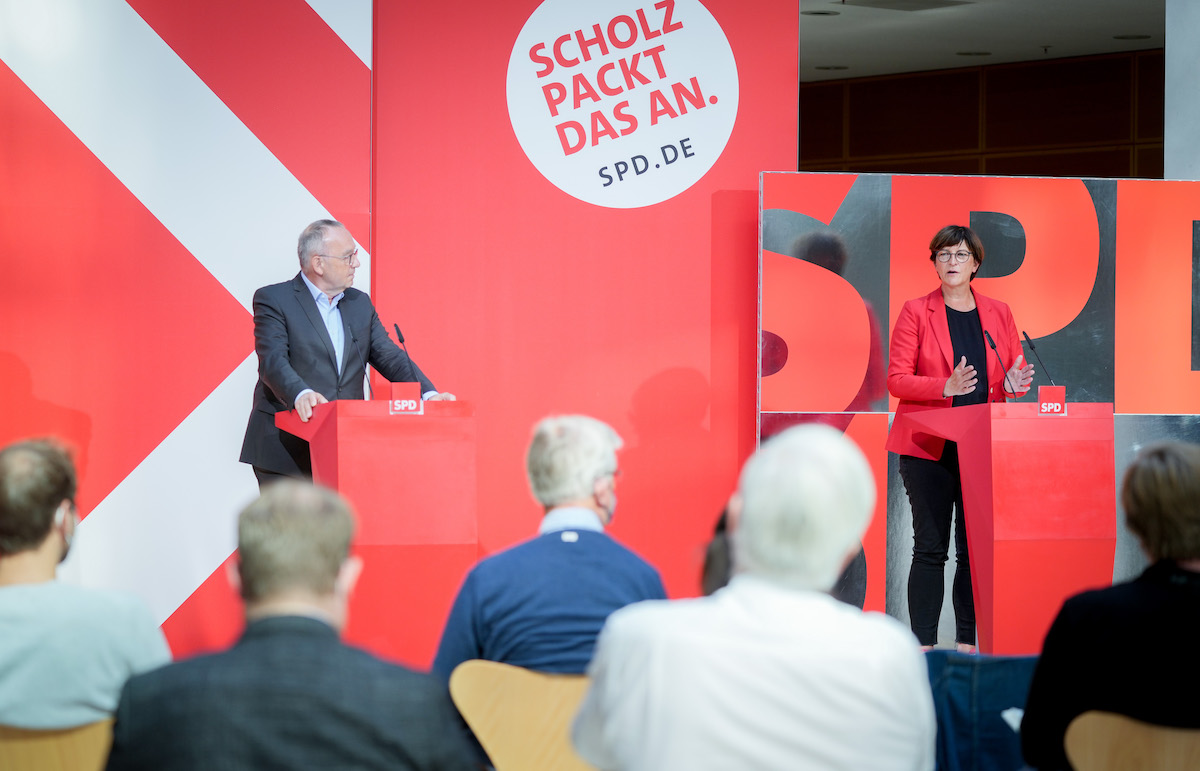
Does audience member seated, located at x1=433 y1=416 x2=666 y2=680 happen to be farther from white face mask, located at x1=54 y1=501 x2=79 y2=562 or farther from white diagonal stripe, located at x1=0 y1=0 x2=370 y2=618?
white diagonal stripe, located at x1=0 y1=0 x2=370 y2=618

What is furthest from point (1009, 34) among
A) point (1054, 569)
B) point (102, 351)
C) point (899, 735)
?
point (899, 735)

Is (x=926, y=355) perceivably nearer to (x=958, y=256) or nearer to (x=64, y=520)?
(x=958, y=256)

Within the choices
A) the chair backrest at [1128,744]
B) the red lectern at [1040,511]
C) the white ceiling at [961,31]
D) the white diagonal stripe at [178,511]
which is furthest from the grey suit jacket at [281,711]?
the white ceiling at [961,31]

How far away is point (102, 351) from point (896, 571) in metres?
3.58

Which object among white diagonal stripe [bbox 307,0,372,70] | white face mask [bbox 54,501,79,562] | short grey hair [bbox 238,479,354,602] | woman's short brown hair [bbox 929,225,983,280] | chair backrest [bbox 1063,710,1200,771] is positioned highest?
white diagonal stripe [bbox 307,0,372,70]

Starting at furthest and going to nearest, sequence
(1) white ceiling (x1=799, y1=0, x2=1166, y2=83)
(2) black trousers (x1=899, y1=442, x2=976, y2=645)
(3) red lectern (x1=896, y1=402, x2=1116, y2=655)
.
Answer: (1) white ceiling (x1=799, y1=0, x2=1166, y2=83) < (2) black trousers (x1=899, y1=442, x2=976, y2=645) < (3) red lectern (x1=896, y1=402, x2=1116, y2=655)

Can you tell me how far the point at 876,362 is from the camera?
5.18 meters

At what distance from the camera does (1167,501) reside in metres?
1.90

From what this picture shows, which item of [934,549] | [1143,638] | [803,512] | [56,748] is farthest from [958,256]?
[56,748]

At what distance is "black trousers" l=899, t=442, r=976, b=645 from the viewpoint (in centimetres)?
427

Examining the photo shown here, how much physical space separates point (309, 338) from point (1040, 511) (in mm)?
2598

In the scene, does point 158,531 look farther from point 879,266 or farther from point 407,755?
point 407,755

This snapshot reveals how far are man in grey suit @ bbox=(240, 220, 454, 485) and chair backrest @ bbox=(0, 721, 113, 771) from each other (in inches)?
96.8

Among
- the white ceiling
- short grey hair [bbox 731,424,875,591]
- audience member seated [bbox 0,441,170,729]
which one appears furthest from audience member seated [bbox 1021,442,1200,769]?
the white ceiling
